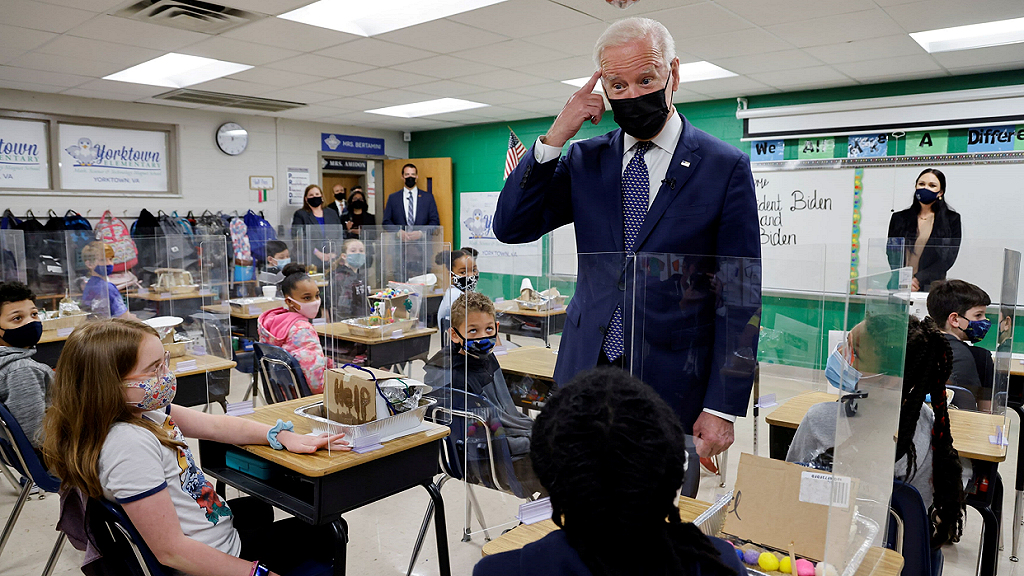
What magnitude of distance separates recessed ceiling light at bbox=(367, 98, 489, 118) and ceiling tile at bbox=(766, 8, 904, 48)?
376 centimetres

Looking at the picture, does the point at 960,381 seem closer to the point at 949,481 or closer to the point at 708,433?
the point at 949,481

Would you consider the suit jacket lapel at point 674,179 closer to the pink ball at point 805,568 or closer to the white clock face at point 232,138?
the pink ball at point 805,568

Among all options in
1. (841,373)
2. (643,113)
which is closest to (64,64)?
(643,113)

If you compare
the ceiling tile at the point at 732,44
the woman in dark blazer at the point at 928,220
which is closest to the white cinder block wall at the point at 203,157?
the ceiling tile at the point at 732,44

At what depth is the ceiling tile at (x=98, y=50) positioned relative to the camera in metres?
4.83

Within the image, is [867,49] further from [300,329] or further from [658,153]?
[300,329]

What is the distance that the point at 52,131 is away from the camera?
23.7 ft

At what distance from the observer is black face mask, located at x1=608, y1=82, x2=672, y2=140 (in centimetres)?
149

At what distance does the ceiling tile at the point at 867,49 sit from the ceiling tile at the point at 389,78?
3.28 meters

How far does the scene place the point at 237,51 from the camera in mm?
5109

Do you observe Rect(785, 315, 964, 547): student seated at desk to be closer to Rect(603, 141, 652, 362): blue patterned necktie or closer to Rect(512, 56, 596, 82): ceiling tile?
Rect(603, 141, 652, 362): blue patterned necktie

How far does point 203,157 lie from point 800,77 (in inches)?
270

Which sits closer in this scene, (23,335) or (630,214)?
(630,214)

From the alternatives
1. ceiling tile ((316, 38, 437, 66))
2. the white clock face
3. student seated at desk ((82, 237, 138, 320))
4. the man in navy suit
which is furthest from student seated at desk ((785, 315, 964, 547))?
the white clock face
